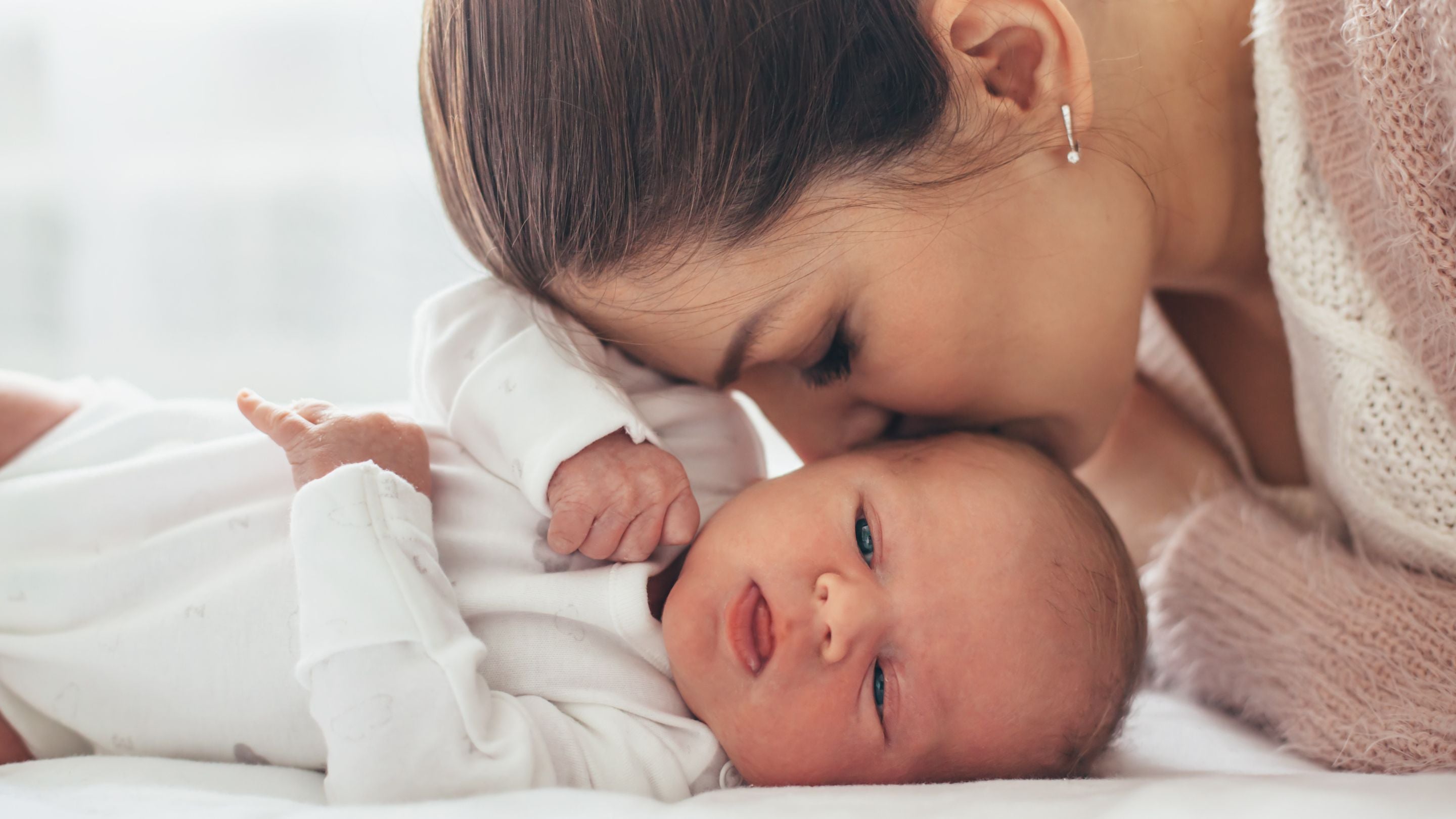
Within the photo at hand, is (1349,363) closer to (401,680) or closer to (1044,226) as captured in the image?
(1044,226)

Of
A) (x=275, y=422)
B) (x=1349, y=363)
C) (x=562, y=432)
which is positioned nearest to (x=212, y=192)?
(x=275, y=422)

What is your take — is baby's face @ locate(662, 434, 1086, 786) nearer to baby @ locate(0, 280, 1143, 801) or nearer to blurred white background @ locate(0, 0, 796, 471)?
baby @ locate(0, 280, 1143, 801)

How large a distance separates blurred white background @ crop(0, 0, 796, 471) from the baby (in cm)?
66

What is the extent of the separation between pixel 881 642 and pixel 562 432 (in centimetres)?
32

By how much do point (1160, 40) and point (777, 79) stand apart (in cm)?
44

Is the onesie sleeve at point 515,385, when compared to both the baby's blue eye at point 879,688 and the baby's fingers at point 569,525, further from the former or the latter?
the baby's blue eye at point 879,688

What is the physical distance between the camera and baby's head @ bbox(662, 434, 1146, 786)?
34.1 inches

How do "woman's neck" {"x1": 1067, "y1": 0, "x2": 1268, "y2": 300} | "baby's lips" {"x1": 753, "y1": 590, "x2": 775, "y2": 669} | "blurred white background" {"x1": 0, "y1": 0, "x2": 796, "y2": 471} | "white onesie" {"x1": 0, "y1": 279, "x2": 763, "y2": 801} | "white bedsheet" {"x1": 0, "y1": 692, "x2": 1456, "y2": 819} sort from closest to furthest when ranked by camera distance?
"white bedsheet" {"x1": 0, "y1": 692, "x2": 1456, "y2": 819}
"white onesie" {"x1": 0, "y1": 279, "x2": 763, "y2": 801}
"baby's lips" {"x1": 753, "y1": 590, "x2": 775, "y2": 669}
"woman's neck" {"x1": 1067, "y1": 0, "x2": 1268, "y2": 300}
"blurred white background" {"x1": 0, "y1": 0, "x2": 796, "y2": 471}

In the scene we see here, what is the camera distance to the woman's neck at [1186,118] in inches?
39.0

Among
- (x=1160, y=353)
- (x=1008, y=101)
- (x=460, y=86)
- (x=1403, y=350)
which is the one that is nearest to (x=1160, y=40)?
(x=1008, y=101)

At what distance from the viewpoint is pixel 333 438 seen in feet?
2.97

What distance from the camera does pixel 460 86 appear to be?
854mm

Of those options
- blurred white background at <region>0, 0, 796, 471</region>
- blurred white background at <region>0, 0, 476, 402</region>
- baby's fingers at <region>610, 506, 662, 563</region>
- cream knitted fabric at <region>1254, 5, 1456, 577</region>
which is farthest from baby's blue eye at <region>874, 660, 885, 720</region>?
blurred white background at <region>0, 0, 476, 402</region>

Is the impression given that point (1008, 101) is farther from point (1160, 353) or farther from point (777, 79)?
point (1160, 353)
